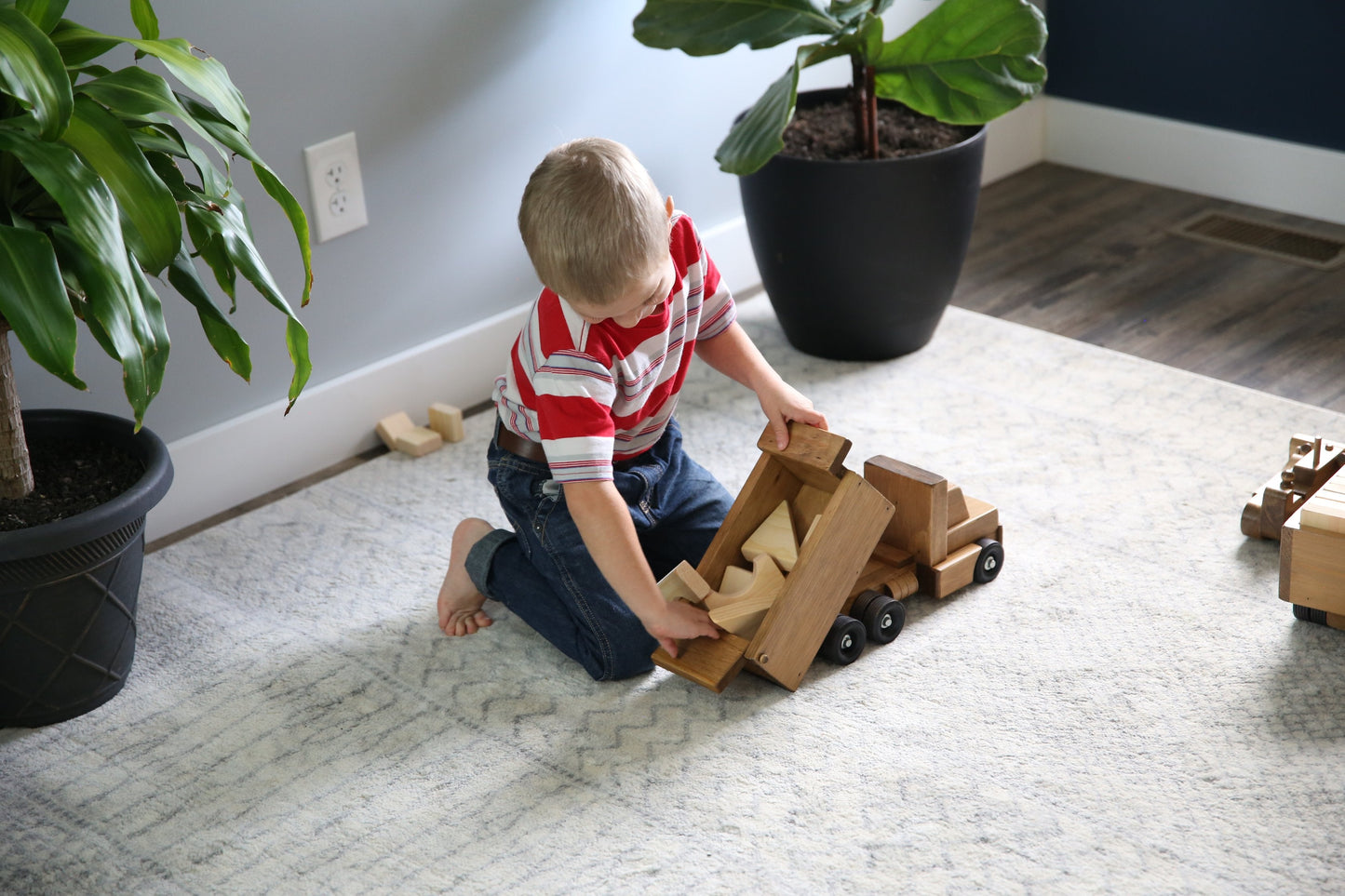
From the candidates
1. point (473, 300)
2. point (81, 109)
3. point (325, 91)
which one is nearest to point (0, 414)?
point (81, 109)

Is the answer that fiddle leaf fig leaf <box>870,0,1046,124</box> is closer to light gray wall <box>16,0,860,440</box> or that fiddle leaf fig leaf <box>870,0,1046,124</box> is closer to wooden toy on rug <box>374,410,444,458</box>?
light gray wall <box>16,0,860,440</box>

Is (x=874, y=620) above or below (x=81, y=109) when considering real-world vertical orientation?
below

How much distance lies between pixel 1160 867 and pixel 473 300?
1.41m

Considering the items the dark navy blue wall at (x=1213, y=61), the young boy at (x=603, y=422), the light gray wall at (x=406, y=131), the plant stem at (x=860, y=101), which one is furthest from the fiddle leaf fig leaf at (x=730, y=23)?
the dark navy blue wall at (x=1213, y=61)

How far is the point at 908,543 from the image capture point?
65.0 inches

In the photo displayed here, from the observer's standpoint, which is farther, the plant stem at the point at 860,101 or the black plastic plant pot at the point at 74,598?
the plant stem at the point at 860,101

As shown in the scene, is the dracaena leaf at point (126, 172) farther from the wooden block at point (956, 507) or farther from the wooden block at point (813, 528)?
the wooden block at point (956, 507)

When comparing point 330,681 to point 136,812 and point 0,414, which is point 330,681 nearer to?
point 136,812

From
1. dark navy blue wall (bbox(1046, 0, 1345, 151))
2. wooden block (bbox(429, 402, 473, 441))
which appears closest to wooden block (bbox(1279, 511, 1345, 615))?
wooden block (bbox(429, 402, 473, 441))

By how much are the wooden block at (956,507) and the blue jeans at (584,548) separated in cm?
28

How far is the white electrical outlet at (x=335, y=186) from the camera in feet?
6.38

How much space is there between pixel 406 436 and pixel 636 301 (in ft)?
2.78

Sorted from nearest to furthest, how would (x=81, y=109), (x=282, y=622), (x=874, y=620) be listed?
(x=81, y=109) < (x=874, y=620) < (x=282, y=622)

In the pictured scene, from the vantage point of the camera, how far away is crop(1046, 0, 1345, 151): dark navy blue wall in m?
2.68
